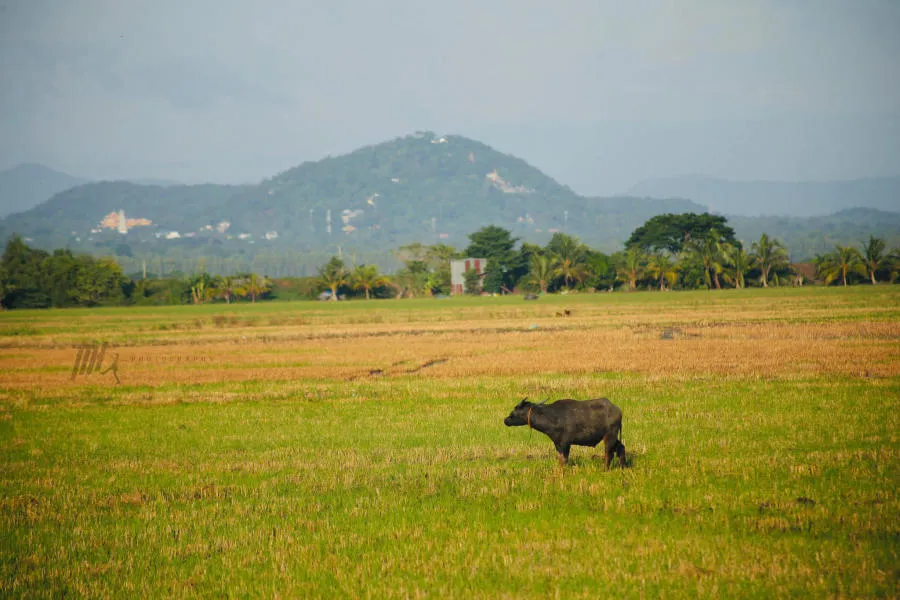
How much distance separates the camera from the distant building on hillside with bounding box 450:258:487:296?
121812mm

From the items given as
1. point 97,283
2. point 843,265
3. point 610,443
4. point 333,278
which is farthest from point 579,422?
point 97,283

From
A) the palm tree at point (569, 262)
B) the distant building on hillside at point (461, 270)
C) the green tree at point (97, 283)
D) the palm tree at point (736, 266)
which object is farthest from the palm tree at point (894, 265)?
the green tree at point (97, 283)

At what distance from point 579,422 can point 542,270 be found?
332 ft

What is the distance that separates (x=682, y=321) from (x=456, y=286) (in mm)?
77588

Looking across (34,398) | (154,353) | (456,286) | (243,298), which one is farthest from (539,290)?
(34,398)

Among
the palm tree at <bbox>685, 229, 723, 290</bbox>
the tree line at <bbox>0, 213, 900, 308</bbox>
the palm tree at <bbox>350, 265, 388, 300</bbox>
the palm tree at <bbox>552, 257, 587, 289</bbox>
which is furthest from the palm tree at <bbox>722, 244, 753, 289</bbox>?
the palm tree at <bbox>350, 265, 388, 300</bbox>

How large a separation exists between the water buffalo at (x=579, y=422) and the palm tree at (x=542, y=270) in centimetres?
9983

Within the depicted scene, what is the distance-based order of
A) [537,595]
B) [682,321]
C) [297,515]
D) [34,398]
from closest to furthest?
1. [537,595]
2. [297,515]
3. [34,398]
4. [682,321]

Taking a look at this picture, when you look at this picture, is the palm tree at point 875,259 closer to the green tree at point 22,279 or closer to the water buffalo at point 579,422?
the water buffalo at point 579,422

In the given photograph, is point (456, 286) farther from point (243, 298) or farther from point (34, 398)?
point (34, 398)

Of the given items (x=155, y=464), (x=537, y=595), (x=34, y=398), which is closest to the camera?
(x=537, y=595)

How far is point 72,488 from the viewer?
1275cm

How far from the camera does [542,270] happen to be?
112 meters

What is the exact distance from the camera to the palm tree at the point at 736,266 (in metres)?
99.4
